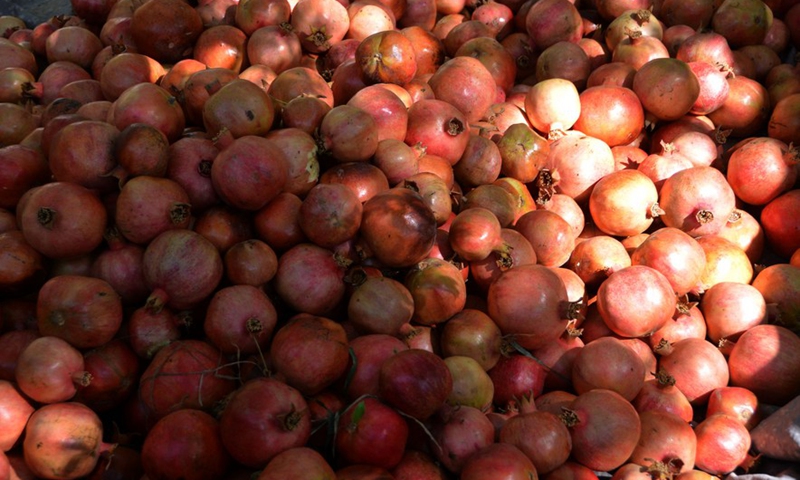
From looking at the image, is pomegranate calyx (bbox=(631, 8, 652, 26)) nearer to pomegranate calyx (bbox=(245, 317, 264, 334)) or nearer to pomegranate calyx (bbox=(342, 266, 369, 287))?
pomegranate calyx (bbox=(342, 266, 369, 287))

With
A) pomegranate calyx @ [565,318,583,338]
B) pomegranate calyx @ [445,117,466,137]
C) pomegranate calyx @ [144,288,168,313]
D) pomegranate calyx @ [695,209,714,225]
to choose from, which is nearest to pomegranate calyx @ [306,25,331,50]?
pomegranate calyx @ [445,117,466,137]

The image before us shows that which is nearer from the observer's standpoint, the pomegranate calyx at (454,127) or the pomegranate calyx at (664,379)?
the pomegranate calyx at (664,379)

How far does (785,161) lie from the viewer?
3.94 metres

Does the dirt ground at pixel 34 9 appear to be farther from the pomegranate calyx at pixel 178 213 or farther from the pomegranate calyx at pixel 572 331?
the pomegranate calyx at pixel 572 331

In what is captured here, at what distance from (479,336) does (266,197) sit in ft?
4.31

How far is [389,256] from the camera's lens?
305cm

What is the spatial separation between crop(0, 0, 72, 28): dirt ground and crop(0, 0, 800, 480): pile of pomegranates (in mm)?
1634

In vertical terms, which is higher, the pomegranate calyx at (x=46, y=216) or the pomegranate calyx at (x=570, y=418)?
the pomegranate calyx at (x=46, y=216)

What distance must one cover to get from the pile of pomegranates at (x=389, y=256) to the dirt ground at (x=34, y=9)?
1634 millimetres

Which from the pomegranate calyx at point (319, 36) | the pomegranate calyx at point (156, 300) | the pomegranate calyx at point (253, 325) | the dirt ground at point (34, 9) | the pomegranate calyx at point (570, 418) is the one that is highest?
the pomegranate calyx at point (319, 36)

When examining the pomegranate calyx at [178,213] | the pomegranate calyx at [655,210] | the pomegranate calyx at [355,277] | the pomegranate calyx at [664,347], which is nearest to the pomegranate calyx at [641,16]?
the pomegranate calyx at [655,210]

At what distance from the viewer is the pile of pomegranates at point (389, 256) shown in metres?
2.43

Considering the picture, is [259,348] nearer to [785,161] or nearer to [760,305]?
[760,305]

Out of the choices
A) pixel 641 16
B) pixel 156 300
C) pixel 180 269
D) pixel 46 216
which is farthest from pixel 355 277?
pixel 641 16
